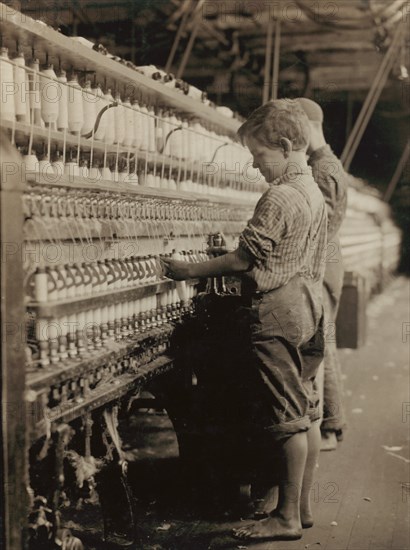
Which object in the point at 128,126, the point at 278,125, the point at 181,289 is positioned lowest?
the point at 181,289

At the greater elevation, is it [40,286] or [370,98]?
[370,98]

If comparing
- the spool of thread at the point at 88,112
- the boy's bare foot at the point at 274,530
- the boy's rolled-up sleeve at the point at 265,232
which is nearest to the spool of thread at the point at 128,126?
the spool of thread at the point at 88,112

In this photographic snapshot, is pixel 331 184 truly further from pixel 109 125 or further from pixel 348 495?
pixel 348 495

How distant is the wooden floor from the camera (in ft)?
10.6

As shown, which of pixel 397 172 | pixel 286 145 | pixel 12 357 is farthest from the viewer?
pixel 397 172

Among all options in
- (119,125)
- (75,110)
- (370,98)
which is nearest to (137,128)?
(119,125)

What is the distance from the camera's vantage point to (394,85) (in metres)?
12.1

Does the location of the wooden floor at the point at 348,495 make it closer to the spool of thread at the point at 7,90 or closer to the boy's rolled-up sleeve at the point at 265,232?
the boy's rolled-up sleeve at the point at 265,232

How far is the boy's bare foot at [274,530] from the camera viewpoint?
3.15 meters

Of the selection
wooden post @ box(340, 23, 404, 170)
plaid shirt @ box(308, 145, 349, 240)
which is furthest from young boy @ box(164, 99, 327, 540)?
wooden post @ box(340, 23, 404, 170)

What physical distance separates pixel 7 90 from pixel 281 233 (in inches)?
51.4

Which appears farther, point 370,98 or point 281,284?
point 370,98

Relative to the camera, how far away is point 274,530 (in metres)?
3.15

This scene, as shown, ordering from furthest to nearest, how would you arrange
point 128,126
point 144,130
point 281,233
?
point 144,130
point 128,126
point 281,233
